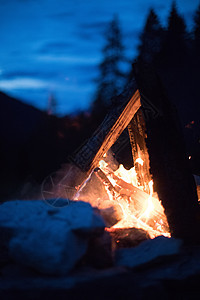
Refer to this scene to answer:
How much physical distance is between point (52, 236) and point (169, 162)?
5.14 feet

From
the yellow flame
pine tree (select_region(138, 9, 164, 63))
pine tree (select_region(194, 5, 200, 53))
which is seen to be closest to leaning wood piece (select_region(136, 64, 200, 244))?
the yellow flame

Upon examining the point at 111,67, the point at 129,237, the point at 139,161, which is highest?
the point at 111,67

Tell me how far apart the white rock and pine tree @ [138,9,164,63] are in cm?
1555

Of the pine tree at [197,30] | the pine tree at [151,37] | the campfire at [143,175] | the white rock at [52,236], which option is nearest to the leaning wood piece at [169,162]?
the campfire at [143,175]

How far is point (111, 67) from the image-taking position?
59.9 feet

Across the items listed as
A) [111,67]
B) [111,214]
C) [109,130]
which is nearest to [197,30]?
[111,67]

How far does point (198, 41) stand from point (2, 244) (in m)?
17.9

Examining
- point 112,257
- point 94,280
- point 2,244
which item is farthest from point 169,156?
point 2,244

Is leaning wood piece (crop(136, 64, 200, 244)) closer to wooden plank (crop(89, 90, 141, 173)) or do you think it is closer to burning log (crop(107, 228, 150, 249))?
wooden plank (crop(89, 90, 141, 173))

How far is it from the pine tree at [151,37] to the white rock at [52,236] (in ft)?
51.0

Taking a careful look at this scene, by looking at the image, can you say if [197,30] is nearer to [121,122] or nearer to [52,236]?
[121,122]

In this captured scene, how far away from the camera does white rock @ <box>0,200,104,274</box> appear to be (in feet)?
6.39

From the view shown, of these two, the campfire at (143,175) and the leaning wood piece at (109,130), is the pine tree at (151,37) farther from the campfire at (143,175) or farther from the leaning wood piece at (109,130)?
the leaning wood piece at (109,130)

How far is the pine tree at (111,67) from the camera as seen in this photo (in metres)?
17.9
